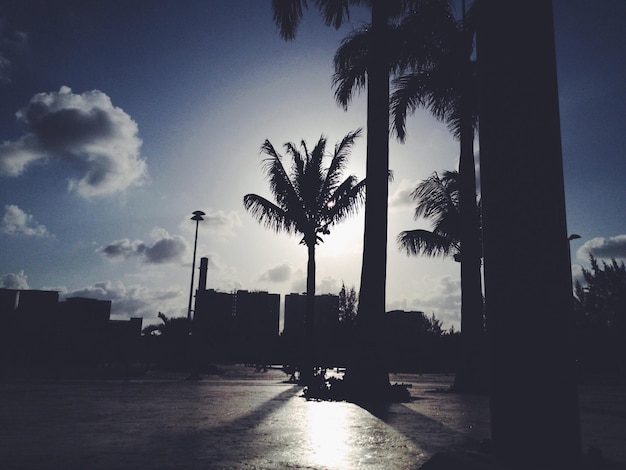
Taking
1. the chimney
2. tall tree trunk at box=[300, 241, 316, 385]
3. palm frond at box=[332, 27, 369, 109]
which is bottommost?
tall tree trunk at box=[300, 241, 316, 385]

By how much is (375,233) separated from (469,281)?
4.14 m

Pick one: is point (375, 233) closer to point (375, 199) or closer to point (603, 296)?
point (375, 199)

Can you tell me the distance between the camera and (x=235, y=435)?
498 cm

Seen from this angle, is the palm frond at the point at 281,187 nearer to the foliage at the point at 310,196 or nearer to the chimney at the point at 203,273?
the foliage at the point at 310,196

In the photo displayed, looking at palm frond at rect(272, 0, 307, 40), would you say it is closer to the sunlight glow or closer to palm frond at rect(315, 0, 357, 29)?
palm frond at rect(315, 0, 357, 29)

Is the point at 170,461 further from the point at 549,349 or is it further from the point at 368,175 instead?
A: the point at 368,175

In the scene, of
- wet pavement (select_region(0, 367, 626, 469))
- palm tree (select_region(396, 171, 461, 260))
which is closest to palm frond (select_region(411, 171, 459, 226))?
palm tree (select_region(396, 171, 461, 260))

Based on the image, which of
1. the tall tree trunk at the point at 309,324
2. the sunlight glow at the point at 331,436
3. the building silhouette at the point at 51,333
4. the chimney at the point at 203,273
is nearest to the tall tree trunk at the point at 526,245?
the sunlight glow at the point at 331,436

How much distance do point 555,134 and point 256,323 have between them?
228ft

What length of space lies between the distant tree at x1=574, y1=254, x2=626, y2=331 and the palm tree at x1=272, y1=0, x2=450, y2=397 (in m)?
28.1

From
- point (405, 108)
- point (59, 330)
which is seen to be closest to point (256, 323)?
point (59, 330)

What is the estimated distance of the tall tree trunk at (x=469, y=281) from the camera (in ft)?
43.8

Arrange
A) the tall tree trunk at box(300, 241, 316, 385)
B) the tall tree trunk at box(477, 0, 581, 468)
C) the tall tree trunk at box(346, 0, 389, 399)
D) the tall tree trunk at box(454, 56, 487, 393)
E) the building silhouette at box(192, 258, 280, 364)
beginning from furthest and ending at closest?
the building silhouette at box(192, 258, 280, 364), the tall tree trunk at box(300, 241, 316, 385), the tall tree trunk at box(454, 56, 487, 393), the tall tree trunk at box(346, 0, 389, 399), the tall tree trunk at box(477, 0, 581, 468)

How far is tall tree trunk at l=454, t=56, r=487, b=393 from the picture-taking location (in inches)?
526
